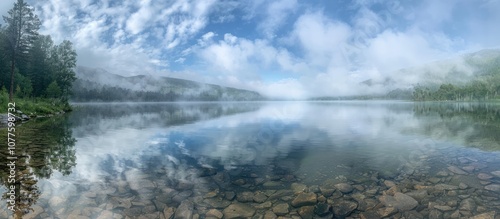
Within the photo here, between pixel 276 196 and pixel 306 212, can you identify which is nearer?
pixel 306 212

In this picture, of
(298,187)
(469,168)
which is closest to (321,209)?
(298,187)

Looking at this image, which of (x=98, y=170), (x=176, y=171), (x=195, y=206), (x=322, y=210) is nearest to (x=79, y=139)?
(x=98, y=170)

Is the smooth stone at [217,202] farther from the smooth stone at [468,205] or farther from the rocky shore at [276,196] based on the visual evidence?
the smooth stone at [468,205]

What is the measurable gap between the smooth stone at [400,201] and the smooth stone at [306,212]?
3.92m

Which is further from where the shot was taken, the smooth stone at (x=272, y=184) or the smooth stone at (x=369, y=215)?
the smooth stone at (x=272, y=184)

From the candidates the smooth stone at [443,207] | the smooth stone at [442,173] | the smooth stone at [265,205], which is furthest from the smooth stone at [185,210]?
the smooth stone at [442,173]

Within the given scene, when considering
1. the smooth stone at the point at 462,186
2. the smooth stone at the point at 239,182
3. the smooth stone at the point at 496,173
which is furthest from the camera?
the smooth stone at the point at 496,173

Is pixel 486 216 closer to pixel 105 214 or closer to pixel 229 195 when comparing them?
pixel 229 195

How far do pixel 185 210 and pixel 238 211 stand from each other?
2514 mm

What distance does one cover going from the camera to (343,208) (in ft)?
44.9

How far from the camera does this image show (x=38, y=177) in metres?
17.5

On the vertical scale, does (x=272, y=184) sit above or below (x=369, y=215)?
above

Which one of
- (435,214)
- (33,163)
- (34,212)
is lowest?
(435,214)

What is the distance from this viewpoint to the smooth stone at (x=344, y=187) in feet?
52.6
